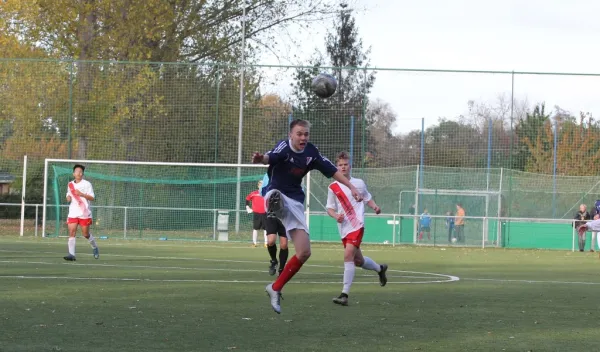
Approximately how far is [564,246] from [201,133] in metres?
13.0

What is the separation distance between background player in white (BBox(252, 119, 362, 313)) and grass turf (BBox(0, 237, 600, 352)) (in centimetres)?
57

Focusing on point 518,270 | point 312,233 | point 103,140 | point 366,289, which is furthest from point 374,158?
point 366,289

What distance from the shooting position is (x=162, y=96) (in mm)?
34938

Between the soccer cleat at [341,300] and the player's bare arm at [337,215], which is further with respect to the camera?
the player's bare arm at [337,215]

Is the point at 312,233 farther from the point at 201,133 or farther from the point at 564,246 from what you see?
the point at 564,246

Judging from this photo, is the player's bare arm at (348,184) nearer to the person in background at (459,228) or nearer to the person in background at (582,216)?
→ the person in background at (459,228)

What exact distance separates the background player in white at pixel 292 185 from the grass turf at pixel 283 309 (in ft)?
1.88

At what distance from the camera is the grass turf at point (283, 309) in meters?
8.32

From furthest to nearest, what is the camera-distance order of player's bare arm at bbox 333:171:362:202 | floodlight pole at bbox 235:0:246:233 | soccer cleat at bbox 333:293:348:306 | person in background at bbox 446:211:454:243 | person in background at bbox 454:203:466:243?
person in background at bbox 454:203:466:243
person in background at bbox 446:211:454:243
floodlight pole at bbox 235:0:246:233
soccer cleat at bbox 333:293:348:306
player's bare arm at bbox 333:171:362:202

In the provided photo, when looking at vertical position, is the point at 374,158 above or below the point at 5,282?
above

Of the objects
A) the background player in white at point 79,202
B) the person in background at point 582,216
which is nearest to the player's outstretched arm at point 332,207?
the background player in white at point 79,202

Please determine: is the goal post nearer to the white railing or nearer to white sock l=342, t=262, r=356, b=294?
the white railing

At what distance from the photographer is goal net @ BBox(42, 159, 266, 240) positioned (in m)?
32.3

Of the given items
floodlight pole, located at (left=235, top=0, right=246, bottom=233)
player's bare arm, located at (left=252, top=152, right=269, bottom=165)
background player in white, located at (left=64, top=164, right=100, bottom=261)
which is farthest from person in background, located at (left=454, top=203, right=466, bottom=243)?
player's bare arm, located at (left=252, top=152, right=269, bottom=165)
